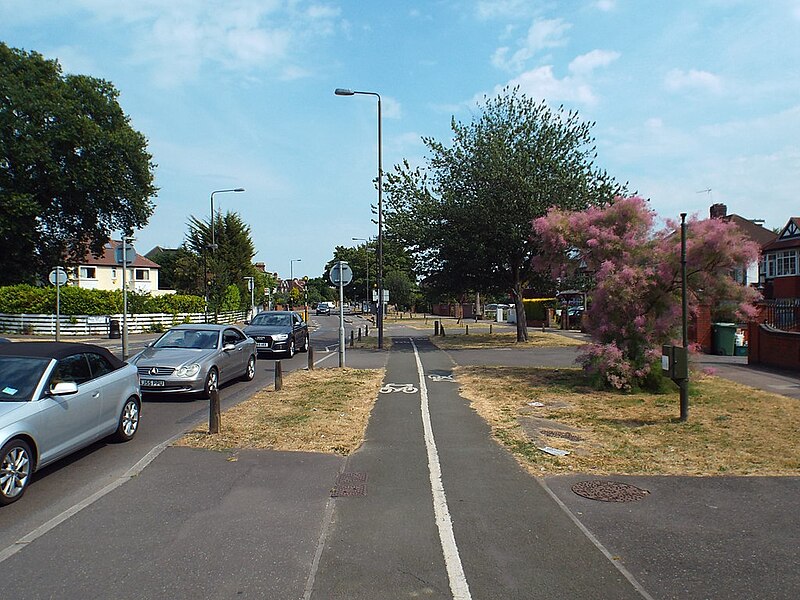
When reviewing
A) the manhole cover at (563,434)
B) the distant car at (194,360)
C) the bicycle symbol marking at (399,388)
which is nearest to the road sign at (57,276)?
the distant car at (194,360)

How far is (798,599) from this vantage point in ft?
13.2

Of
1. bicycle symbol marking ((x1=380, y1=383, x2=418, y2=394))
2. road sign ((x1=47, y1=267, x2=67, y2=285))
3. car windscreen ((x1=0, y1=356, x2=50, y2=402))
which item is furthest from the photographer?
road sign ((x1=47, y1=267, x2=67, y2=285))

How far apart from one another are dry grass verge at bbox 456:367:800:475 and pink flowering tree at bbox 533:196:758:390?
89 centimetres

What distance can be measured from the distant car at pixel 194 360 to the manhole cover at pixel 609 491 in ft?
26.2

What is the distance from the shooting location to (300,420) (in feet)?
32.8

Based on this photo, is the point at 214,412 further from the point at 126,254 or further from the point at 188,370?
the point at 126,254

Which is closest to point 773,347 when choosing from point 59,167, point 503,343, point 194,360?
point 503,343

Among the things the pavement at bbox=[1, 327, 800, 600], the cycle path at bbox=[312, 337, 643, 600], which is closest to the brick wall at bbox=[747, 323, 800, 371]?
the pavement at bbox=[1, 327, 800, 600]

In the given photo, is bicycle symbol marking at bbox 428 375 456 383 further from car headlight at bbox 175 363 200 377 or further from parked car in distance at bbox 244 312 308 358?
parked car in distance at bbox 244 312 308 358

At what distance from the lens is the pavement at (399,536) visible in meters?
4.24

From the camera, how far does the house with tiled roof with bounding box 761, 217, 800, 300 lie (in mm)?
39844

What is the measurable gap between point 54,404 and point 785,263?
47.5m

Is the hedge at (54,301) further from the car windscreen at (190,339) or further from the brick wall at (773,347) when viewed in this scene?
the brick wall at (773,347)

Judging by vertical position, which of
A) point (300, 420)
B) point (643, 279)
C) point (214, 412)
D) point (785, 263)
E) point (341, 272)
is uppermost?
point (785, 263)
